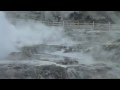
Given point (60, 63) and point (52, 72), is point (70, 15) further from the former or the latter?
point (52, 72)

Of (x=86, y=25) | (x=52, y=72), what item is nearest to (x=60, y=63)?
(x=52, y=72)

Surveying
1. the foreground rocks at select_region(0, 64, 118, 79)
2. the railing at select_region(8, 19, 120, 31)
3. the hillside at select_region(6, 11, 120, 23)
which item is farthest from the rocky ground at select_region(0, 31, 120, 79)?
the hillside at select_region(6, 11, 120, 23)

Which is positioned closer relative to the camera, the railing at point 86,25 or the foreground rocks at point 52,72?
the foreground rocks at point 52,72

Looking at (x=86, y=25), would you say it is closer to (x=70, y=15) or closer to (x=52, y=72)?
(x=70, y=15)

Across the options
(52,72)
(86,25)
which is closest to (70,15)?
(86,25)

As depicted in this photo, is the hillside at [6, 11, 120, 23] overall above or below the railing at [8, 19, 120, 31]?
above

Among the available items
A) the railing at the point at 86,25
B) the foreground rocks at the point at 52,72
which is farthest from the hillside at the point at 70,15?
the foreground rocks at the point at 52,72

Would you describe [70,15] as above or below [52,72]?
above

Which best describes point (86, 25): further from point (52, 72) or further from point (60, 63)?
point (52, 72)

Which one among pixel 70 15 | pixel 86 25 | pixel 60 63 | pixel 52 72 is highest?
A: pixel 70 15

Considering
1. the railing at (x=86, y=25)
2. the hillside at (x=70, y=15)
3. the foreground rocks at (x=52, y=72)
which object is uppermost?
the hillside at (x=70, y=15)

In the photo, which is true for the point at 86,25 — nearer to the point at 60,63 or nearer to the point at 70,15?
the point at 70,15

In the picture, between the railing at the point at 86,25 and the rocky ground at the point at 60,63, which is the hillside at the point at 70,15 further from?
the rocky ground at the point at 60,63

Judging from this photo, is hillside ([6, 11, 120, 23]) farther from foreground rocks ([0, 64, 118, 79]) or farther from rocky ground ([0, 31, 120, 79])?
foreground rocks ([0, 64, 118, 79])
